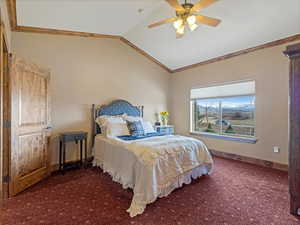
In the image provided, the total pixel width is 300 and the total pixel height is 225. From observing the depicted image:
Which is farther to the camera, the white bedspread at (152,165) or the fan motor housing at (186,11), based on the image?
the fan motor housing at (186,11)

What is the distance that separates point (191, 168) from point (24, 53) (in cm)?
387

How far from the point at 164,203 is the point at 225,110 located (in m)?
3.28

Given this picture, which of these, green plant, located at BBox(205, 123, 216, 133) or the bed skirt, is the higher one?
green plant, located at BBox(205, 123, 216, 133)

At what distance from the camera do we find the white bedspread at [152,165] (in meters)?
2.24

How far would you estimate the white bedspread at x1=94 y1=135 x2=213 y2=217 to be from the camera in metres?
2.24

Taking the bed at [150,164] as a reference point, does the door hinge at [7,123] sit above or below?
above

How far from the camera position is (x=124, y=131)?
3.82 m

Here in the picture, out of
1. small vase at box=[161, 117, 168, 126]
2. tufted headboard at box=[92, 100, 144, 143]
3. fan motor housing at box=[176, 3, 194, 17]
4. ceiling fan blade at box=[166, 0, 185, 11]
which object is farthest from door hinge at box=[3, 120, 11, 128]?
small vase at box=[161, 117, 168, 126]

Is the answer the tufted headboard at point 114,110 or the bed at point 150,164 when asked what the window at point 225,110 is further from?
the tufted headboard at point 114,110

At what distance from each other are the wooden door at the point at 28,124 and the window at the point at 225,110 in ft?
13.5

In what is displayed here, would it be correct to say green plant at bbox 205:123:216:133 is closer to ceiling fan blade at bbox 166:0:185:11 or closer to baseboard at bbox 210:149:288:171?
baseboard at bbox 210:149:288:171

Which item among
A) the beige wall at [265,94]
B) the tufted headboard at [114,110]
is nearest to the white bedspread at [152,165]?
the tufted headboard at [114,110]

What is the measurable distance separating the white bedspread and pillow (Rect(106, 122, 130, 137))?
284 mm

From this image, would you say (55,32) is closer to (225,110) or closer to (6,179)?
(6,179)
